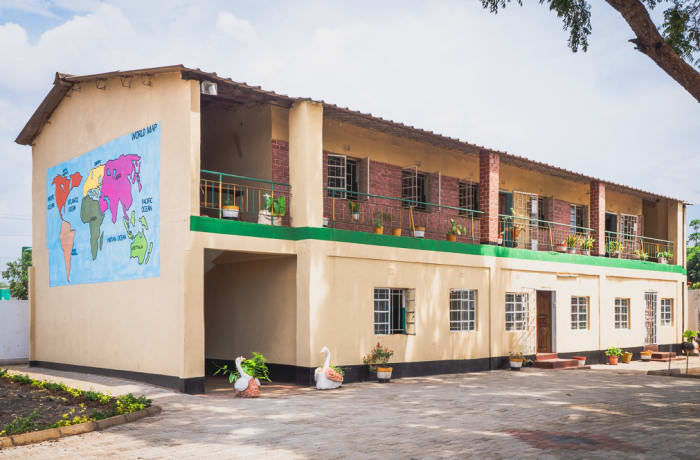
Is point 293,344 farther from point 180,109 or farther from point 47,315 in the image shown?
point 47,315

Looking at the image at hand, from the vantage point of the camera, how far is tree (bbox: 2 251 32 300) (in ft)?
104

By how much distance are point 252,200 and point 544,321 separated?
9.78 meters

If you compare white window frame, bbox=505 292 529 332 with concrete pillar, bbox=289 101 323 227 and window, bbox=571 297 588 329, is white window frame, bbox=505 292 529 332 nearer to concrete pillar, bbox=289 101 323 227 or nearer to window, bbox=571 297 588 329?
window, bbox=571 297 588 329

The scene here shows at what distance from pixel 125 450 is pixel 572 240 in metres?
16.2

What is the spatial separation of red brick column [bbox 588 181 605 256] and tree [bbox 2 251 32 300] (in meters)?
25.0

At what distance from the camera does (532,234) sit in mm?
21594

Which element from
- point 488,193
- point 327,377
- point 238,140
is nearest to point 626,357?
point 488,193

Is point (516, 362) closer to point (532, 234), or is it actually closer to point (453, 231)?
point (453, 231)

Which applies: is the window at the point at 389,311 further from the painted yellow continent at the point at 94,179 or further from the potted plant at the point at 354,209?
the painted yellow continent at the point at 94,179

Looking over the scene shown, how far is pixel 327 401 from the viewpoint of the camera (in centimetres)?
1166

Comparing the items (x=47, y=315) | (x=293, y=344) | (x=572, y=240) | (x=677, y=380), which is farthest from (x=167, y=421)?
(x=572, y=240)

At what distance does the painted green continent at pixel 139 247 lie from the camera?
45.0 feet

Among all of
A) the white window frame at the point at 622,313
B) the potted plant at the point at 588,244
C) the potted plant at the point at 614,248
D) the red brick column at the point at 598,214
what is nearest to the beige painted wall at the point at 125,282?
the potted plant at the point at 588,244

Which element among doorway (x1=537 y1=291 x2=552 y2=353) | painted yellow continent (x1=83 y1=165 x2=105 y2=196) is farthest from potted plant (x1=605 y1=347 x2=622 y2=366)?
painted yellow continent (x1=83 y1=165 x2=105 y2=196)
